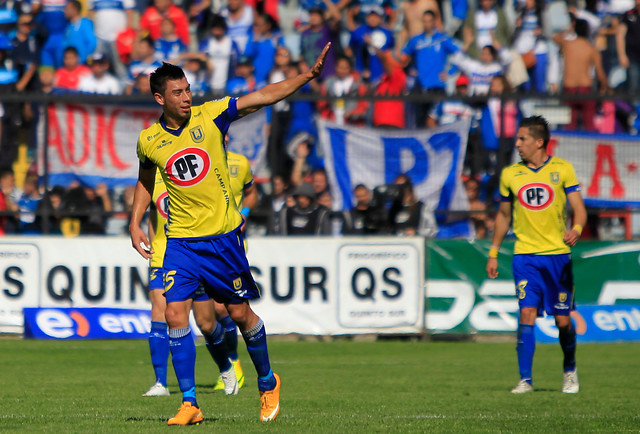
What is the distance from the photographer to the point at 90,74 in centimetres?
1817

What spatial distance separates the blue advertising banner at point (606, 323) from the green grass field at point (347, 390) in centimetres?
29

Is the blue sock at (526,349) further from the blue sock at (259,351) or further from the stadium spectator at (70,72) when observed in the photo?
the stadium spectator at (70,72)

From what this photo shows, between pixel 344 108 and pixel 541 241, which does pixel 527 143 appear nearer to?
pixel 541 241

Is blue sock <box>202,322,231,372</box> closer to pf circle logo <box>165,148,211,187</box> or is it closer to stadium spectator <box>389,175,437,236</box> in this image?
pf circle logo <box>165,148,211,187</box>

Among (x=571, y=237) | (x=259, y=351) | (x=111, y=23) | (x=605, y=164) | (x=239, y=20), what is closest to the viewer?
(x=259, y=351)

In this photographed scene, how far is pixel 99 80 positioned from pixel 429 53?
17.8 feet

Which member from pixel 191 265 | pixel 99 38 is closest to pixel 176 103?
pixel 191 265

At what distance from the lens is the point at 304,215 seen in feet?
51.4

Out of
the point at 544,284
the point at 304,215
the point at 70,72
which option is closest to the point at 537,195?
the point at 544,284

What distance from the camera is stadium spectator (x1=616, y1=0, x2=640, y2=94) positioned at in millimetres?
18188

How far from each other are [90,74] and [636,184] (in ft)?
29.0

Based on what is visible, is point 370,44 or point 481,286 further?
point 370,44

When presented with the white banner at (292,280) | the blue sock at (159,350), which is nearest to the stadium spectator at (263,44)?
the white banner at (292,280)

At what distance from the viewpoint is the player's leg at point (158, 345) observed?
30.5ft
